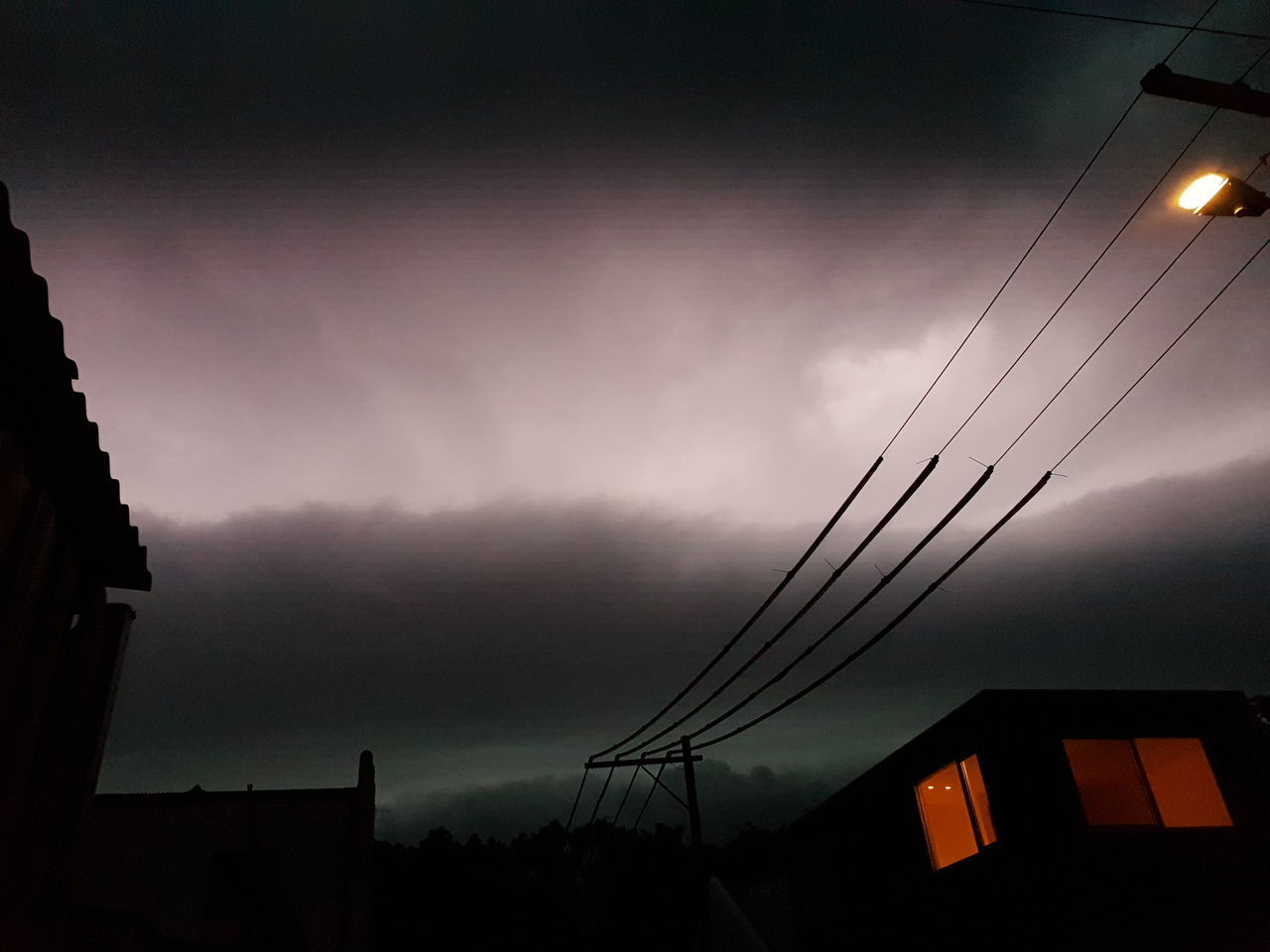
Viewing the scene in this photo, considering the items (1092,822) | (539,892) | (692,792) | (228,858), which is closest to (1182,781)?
(1092,822)

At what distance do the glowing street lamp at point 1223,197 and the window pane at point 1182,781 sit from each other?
12.1 meters

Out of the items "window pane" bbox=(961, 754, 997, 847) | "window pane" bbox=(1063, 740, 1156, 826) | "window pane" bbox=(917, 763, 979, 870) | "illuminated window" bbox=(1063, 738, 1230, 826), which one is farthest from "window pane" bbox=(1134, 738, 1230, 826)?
"window pane" bbox=(917, 763, 979, 870)

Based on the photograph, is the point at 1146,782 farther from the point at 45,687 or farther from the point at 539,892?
the point at 539,892

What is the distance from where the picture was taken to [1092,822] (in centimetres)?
1438

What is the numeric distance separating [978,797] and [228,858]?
19.0m

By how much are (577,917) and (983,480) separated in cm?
6338

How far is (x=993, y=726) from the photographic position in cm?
1484

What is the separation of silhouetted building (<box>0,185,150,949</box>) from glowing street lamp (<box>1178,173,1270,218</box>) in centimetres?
823

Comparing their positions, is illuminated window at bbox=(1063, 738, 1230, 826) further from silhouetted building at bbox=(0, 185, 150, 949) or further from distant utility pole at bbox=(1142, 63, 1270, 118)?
silhouetted building at bbox=(0, 185, 150, 949)

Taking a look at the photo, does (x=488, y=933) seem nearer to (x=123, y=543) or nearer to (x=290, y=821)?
(x=290, y=821)

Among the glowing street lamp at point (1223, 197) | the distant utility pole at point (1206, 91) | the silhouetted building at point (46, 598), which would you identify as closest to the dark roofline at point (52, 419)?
the silhouetted building at point (46, 598)

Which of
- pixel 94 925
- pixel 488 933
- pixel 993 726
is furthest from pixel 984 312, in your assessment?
pixel 488 933

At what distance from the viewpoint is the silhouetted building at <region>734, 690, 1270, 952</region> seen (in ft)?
45.5

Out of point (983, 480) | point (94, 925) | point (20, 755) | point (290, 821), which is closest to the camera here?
point (94, 925)
